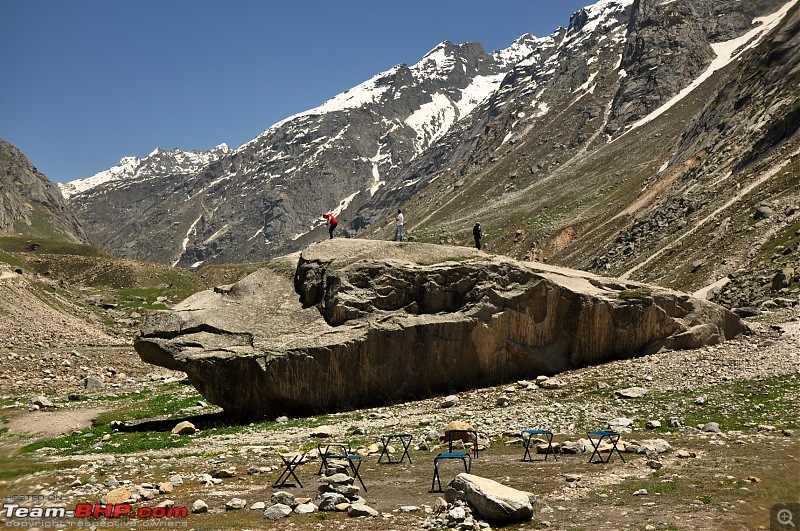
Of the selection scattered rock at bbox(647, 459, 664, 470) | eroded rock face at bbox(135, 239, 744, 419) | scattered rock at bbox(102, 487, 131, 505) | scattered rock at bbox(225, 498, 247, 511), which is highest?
eroded rock face at bbox(135, 239, 744, 419)

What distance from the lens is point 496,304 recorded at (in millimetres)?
31281

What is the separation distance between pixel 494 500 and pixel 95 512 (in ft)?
29.2

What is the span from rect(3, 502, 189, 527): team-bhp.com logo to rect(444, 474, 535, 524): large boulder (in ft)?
21.0

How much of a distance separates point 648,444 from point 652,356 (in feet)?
39.0

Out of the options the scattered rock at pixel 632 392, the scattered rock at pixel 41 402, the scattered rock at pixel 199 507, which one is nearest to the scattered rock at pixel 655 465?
the scattered rock at pixel 632 392

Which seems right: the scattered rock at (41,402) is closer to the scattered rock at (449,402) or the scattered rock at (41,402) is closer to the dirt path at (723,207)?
the scattered rock at (449,402)

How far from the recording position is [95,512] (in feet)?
47.1

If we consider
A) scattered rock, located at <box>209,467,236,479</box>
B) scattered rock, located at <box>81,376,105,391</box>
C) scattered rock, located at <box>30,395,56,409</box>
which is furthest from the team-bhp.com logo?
scattered rock, located at <box>81,376,105,391</box>

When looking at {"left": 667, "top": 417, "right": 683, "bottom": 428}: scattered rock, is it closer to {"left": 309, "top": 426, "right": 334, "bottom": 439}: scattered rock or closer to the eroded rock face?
the eroded rock face

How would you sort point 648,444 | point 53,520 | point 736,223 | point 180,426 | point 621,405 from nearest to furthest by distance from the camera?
1. point 53,520
2. point 648,444
3. point 621,405
4. point 180,426
5. point 736,223

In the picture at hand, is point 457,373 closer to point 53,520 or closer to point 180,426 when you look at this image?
point 180,426

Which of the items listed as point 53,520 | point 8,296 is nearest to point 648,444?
point 53,520

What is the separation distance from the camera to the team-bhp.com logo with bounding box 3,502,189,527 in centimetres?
1413

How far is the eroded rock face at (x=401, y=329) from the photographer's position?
2980cm
